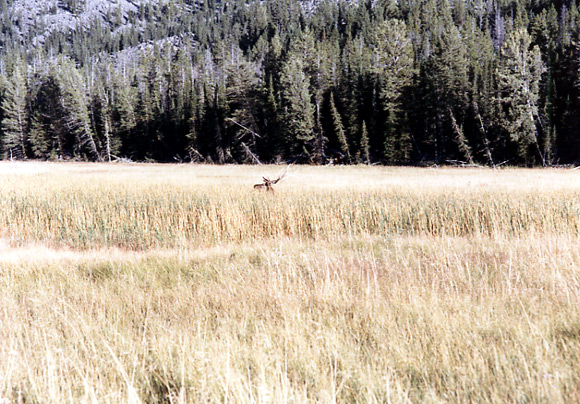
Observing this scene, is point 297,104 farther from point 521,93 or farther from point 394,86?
point 521,93

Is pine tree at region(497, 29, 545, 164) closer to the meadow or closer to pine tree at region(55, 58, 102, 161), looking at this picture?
the meadow

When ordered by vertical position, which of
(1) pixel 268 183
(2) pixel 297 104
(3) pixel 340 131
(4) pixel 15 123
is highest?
(4) pixel 15 123

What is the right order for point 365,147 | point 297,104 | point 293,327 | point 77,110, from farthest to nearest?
point 77,110, point 297,104, point 365,147, point 293,327

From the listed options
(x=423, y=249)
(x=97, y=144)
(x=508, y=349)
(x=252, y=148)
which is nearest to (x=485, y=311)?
(x=508, y=349)

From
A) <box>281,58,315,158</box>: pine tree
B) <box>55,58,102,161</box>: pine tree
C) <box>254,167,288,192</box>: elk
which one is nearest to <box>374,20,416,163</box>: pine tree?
<box>281,58,315,158</box>: pine tree

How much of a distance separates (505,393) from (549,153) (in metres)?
41.9

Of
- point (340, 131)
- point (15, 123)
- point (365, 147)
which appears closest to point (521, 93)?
point (365, 147)

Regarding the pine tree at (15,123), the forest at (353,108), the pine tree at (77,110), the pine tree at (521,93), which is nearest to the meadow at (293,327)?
the pine tree at (521,93)

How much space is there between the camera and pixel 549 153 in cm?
3666

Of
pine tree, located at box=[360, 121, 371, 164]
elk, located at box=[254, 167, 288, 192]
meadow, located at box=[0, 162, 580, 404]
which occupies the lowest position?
meadow, located at box=[0, 162, 580, 404]

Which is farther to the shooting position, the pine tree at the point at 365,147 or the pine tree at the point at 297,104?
the pine tree at the point at 297,104

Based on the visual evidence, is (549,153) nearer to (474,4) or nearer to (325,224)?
(325,224)

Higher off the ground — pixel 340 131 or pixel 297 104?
pixel 297 104

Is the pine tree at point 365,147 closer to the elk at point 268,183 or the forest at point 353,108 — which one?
the forest at point 353,108
